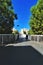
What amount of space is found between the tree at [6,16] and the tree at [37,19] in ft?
28.8

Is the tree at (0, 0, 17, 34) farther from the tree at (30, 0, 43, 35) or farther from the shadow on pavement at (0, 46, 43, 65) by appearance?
the shadow on pavement at (0, 46, 43, 65)

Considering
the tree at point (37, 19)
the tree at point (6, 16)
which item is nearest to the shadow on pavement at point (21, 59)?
the tree at point (6, 16)

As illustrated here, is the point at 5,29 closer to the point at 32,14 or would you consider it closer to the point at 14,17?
the point at 14,17

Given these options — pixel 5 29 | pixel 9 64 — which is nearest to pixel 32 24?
pixel 5 29

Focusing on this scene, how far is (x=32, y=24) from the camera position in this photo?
50.9 meters

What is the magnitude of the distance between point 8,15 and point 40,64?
28852mm

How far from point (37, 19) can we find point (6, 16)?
1275 centimetres

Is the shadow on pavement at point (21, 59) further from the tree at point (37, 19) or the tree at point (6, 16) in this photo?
the tree at point (37, 19)

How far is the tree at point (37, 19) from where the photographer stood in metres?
47.4

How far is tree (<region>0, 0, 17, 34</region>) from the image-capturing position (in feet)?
120

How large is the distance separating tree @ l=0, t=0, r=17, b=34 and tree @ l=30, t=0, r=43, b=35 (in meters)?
8.78

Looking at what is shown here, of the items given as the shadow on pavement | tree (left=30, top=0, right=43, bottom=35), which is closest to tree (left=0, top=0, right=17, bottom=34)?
tree (left=30, top=0, right=43, bottom=35)

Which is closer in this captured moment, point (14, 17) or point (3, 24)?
point (3, 24)

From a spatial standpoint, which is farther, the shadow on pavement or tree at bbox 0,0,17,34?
tree at bbox 0,0,17,34
